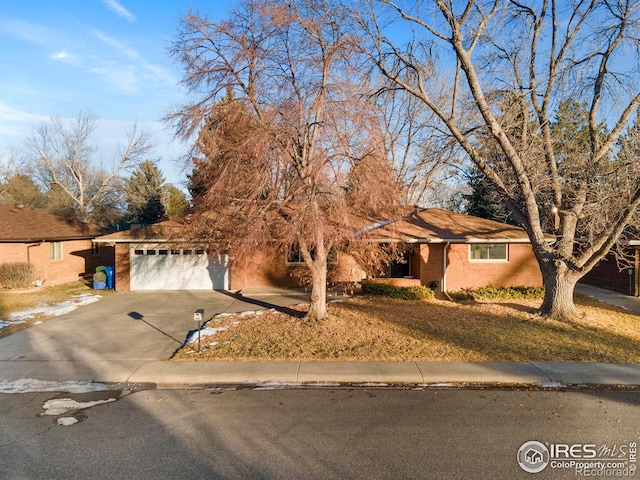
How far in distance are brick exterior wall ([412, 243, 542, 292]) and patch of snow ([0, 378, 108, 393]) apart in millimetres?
12348

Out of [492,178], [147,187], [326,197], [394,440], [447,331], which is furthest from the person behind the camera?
[147,187]

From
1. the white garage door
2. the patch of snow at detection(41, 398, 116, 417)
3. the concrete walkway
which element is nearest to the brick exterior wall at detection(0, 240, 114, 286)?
the white garage door

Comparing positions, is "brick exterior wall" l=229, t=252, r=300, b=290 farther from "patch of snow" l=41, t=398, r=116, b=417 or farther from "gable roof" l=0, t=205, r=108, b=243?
"patch of snow" l=41, t=398, r=116, b=417

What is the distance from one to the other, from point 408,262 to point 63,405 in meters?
13.6

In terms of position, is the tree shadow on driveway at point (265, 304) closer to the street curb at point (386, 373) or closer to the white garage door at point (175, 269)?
the white garage door at point (175, 269)

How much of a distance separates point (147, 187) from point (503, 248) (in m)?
33.0

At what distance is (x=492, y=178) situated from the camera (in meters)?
10.9

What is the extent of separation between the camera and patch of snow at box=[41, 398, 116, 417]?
5541 mm

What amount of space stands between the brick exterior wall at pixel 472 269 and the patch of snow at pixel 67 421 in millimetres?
13014

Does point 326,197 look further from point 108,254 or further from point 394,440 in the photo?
point 108,254

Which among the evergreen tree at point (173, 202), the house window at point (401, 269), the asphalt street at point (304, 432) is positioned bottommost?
the asphalt street at point (304, 432)

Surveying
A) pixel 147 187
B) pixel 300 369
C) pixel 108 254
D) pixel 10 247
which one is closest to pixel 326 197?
pixel 300 369

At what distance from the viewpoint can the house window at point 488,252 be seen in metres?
16.1

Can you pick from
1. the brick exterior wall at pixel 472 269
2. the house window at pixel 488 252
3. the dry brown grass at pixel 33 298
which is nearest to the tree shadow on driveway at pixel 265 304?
the dry brown grass at pixel 33 298
